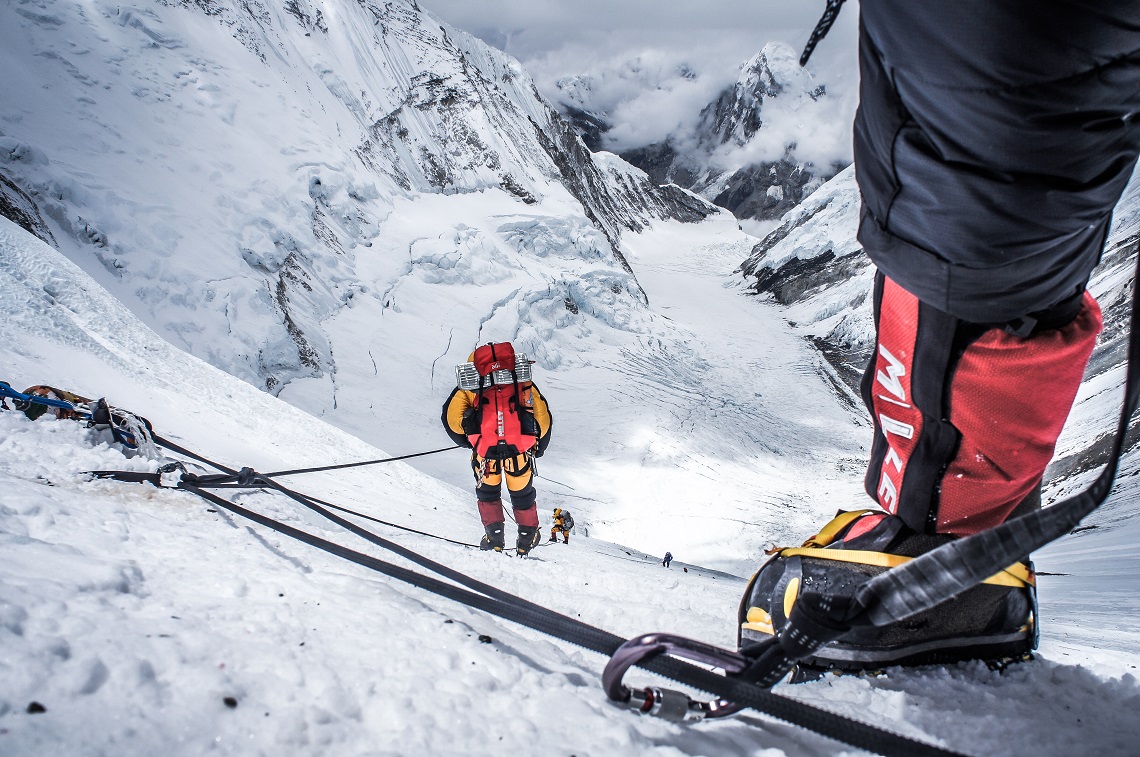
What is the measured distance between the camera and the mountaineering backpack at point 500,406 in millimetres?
4035

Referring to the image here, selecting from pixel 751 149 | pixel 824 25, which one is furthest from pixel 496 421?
pixel 751 149

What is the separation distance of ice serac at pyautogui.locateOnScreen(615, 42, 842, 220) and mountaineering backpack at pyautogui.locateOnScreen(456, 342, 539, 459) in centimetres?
10383

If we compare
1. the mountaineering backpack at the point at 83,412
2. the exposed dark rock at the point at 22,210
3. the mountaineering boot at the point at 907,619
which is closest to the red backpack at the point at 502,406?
the mountaineering backpack at the point at 83,412

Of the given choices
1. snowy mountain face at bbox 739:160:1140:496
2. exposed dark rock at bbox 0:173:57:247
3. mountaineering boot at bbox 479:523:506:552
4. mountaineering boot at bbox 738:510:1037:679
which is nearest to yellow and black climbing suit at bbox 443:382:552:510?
mountaineering boot at bbox 479:523:506:552

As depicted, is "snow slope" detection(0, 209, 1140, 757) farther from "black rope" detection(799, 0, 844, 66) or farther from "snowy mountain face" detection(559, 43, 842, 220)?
"snowy mountain face" detection(559, 43, 842, 220)

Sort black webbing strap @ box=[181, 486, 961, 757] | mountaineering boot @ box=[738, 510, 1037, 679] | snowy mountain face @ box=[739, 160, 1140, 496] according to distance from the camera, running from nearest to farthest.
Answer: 1. black webbing strap @ box=[181, 486, 961, 757]
2. mountaineering boot @ box=[738, 510, 1037, 679]
3. snowy mountain face @ box=[739, 160, 1140, 496]

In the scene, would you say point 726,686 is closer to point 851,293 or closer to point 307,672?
point 307,672

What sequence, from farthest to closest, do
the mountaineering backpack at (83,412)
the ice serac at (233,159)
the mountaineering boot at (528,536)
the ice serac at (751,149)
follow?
the ice serac at (751,149) < the ice serac at (233,159) < the mountaineering boot at (528,536) < the mountaineering backpack at (83,412)

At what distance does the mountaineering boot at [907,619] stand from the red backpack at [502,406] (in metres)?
3.01

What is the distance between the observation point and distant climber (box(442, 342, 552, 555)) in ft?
13.3

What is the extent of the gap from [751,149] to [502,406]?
117866 mm

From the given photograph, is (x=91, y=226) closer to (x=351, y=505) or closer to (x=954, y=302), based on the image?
(x=351, y=505)

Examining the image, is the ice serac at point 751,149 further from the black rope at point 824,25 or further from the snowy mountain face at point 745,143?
the black rope at point 824,25

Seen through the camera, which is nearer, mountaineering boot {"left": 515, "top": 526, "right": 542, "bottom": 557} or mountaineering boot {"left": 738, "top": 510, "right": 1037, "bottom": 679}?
mountaineering boot {"left": 738, "top": 510, "right": 1037, "bottom": 679}
